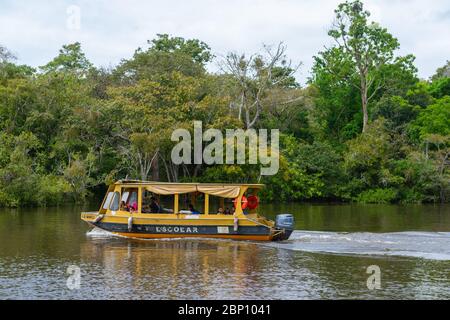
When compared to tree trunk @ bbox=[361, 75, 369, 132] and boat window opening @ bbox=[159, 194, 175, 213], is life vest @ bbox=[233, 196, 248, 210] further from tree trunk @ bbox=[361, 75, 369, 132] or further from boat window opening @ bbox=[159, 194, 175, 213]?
tree trunk @ bbox=[361, 75, 369, 132]

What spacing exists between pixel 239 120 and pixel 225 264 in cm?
3050

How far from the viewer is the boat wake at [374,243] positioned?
24328 mm

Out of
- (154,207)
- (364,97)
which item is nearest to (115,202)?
(154,207)

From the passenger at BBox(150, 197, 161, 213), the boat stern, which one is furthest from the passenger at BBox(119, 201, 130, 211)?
the boat stern

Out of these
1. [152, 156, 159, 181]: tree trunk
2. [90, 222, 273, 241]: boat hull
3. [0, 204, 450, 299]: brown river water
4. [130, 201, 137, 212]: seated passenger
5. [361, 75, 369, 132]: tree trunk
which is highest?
[361, 75, 369, 132]: tree trunk

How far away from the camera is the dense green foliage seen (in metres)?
49.3

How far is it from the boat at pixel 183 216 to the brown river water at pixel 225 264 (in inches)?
21.6

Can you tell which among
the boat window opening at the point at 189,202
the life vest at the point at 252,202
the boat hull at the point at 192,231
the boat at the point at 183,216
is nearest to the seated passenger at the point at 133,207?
the boat at the point at 183,216

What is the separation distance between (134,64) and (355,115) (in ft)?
73.9

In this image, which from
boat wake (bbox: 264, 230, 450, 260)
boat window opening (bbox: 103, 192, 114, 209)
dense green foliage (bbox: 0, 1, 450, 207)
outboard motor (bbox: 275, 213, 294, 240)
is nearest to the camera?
Result: boat wake (bbox: 264, 230, 450, 260)

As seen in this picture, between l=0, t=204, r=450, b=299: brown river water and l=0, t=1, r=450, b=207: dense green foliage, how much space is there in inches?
673

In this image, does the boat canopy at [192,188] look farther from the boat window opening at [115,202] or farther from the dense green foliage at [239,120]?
the dense green foliage at [239,120]

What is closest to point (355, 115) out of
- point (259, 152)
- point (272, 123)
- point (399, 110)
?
point (399, 110)
